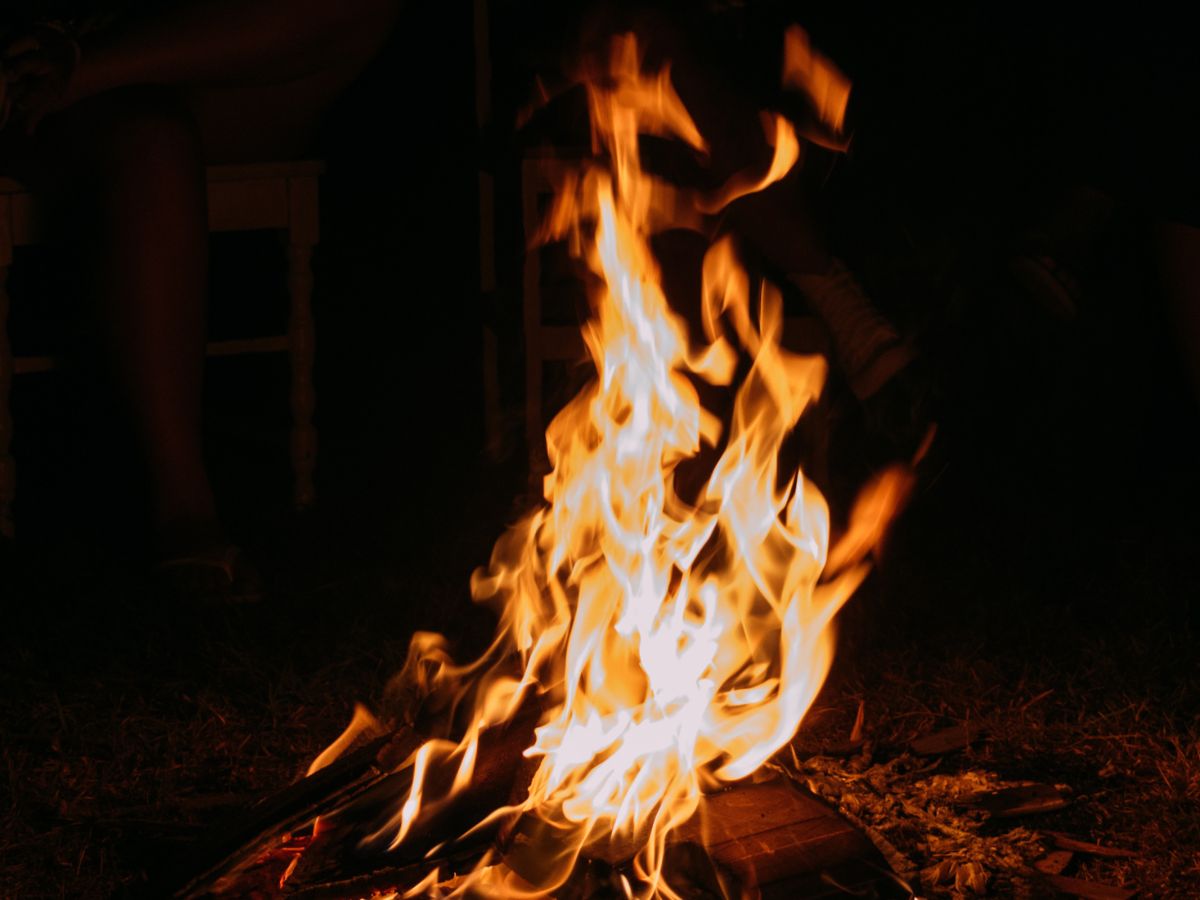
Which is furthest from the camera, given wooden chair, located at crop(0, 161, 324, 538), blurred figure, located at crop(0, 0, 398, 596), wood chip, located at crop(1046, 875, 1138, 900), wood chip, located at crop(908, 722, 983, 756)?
wooden chair, located at crop(0, 161, 324, 538)

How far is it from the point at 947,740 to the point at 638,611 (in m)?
0.58

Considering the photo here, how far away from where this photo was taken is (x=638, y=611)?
2.23m

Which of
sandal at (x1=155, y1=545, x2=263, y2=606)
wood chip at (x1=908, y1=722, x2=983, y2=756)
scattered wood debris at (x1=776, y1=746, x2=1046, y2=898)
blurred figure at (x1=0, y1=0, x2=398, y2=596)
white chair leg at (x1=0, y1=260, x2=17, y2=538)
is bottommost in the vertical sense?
scattered wood debris at (x1=776, y1=746, x2=1046, y2=898)

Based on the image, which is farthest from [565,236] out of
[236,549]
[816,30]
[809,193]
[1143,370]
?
[1143,370]

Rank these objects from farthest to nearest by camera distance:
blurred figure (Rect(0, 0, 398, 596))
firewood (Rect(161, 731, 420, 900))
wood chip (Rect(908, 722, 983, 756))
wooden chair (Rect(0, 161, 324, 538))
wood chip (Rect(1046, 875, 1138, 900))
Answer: wooden chair (Rect(0, 161, 324, 538)) < blurred figure (Rect(0, 0, 398, 596)) < wood chip (Rect(908, 722, 983, 756)) < wood chip (Rect(1046, 875, 1138, 900)) < firewood (Rect(161, 731, 420, 900))

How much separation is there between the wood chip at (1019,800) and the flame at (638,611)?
0.29 m

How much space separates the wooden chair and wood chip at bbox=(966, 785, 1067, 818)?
1.91 m

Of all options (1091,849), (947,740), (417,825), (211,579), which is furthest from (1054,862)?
(211,579)

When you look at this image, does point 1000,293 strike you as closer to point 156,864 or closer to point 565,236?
point 565,236

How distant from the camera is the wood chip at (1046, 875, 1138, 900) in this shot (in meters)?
1.99

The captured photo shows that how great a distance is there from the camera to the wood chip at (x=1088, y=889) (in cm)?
199

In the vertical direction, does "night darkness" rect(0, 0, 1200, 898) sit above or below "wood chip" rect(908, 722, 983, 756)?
above

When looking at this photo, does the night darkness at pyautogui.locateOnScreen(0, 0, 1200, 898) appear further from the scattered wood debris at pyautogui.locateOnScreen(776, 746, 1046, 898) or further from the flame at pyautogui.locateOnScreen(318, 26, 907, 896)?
the flame at pyautogui.locateOnScreen(318, 26, 907, 896)

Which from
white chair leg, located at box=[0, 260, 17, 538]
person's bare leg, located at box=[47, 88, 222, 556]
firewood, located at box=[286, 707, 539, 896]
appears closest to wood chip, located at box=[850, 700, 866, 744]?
firewood, located at box=[286, 707, 539, 896]
